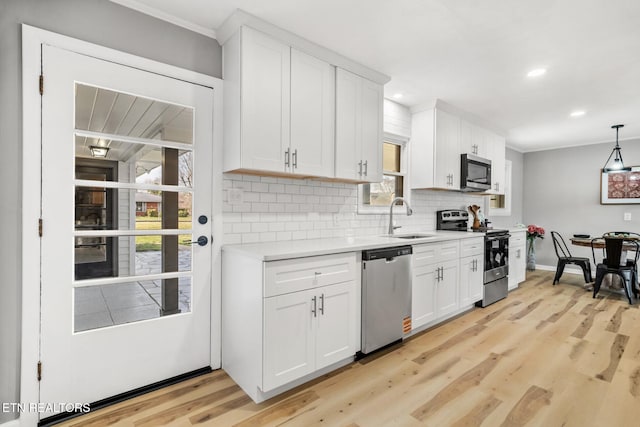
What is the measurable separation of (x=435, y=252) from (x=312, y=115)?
1.80 m

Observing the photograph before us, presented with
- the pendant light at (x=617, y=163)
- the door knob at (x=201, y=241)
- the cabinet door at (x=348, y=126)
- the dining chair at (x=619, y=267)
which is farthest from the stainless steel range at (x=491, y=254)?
the door knob at (x=201, y=241)

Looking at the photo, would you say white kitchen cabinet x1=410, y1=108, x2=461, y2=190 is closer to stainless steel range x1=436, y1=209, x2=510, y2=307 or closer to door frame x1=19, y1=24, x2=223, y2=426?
stainless steel range x1=436, y1=209, x2=510, y2=307

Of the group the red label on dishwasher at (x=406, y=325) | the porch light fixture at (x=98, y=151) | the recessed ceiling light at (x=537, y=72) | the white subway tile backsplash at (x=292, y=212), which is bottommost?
the red label on dishwasher at (x=406, y=325)

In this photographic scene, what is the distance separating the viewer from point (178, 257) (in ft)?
7.32

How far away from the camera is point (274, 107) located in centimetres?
233

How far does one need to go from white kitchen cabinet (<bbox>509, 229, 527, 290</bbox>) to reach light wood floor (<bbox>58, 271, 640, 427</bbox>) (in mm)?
1567

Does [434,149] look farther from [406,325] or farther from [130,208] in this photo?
[130,208]

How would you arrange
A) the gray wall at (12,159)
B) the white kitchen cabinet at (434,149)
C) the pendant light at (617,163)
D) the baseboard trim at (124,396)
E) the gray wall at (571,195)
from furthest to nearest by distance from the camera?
the gray wall at (571,195) → the pendant light at (617,163) → the white kitchen cabinet at (434,149) → the baseboard trim at (124,396) → the gray wall at (12,159)

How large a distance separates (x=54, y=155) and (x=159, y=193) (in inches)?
22.9

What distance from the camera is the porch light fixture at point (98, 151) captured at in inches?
75.8

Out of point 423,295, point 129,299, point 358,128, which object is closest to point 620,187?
point 423,295

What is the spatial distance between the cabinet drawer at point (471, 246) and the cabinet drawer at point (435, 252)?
0.35ft

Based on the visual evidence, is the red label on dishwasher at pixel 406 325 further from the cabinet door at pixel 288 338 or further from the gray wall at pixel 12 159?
the gray wall at pixel 12 159

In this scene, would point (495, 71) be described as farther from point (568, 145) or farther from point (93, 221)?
point (568, 145)
